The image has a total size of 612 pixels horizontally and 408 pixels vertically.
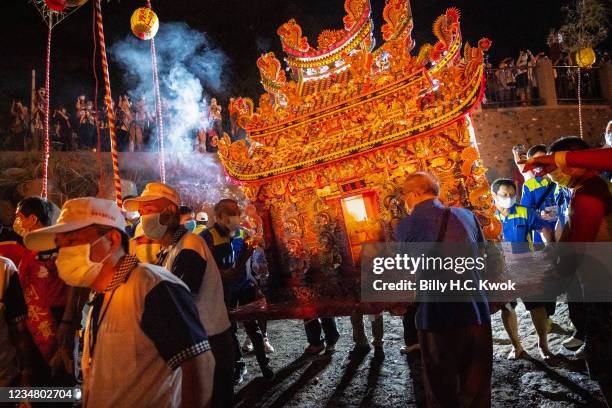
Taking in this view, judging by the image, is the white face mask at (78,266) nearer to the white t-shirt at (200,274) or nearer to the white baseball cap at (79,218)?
the white baseball cap at (79,218)

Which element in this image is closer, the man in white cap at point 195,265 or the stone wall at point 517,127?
the man in white cap at point 195,265

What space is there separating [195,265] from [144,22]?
651 centimetres

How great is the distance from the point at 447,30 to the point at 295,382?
5800 millimetres

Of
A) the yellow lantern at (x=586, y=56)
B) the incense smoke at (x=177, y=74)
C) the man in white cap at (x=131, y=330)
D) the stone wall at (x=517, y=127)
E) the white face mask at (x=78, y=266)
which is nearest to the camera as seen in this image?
the man in white cap at (x=131, y=330)

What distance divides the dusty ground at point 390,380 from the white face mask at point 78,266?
3359mm

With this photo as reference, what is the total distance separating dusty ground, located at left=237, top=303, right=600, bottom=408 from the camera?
13.3ft

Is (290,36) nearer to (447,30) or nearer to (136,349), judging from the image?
(447,30)

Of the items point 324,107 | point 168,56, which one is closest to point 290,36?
point 324,107

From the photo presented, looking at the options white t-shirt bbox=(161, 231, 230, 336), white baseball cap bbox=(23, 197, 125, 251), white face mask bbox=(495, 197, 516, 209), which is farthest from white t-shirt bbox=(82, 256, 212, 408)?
white face mask bbox=(495, 197, 516, 209)

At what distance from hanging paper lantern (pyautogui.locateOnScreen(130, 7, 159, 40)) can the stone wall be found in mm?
13306

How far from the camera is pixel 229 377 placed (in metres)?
3.23

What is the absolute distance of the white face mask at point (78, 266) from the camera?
76.3 inches

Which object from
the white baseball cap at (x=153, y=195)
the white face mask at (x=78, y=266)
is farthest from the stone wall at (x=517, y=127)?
the white face mask at (x=78, y=266)

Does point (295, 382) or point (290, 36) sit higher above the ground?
point (290, 36)
